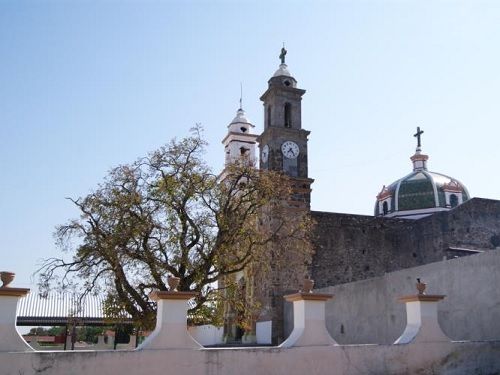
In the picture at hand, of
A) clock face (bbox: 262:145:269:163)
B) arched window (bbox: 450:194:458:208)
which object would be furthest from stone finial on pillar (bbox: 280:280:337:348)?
arched window (bbox: 450:194:458:208)

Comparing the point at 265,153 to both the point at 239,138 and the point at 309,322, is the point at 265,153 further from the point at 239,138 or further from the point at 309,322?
the point at 309,322

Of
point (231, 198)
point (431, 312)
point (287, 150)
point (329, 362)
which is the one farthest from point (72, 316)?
point (287, 150)

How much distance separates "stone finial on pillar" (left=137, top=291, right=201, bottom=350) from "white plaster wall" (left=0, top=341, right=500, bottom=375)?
10 centimetres

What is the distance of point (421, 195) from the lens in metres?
34.0

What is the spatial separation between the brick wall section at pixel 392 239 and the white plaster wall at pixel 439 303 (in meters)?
6.61

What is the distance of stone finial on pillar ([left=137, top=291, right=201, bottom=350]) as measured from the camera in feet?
23.8

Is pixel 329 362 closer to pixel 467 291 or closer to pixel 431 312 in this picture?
pixel 431 312

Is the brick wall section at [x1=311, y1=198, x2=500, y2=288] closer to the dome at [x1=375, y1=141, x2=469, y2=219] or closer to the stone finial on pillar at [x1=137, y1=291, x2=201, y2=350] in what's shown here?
the dome at [x1=375, y1=141, x2=469, y2=219]

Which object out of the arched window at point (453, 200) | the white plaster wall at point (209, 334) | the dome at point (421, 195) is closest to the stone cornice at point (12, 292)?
the white plaster wall at point (209, 334)

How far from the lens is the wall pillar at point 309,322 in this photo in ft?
27.0

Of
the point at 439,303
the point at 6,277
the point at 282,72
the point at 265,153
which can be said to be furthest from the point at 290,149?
the point at 6,277

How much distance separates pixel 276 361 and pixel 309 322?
83cm

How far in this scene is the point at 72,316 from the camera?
1397 cm

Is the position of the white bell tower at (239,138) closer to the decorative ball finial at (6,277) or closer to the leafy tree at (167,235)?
the leafy tree at (167,235)
